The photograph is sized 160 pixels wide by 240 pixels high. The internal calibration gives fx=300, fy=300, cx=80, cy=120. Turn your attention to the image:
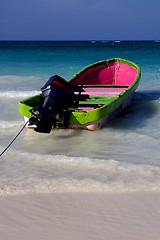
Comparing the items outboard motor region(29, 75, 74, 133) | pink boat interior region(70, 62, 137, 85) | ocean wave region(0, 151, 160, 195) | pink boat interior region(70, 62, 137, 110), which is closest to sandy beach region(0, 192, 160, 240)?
ocean wave region(0, 151, 160, 195)

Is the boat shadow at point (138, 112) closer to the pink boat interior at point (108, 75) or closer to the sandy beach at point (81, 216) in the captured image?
the pink boat interior at point (108, 75)

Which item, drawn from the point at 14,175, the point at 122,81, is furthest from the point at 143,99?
the point at 14,175

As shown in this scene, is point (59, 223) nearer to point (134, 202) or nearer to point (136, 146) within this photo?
point (134, 202)

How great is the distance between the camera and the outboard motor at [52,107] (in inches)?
173

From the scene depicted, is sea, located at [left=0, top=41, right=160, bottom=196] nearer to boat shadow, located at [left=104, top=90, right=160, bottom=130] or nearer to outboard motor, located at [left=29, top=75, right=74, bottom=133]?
boat shadow, located at [left=104, top=90, right=160, bottom=130]

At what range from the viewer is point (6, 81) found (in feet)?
41.0

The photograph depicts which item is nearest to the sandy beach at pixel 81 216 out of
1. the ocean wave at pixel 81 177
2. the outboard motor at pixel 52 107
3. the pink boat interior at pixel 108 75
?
the ocean wave at pixel 81 177

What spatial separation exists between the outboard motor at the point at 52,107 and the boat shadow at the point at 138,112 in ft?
3.24

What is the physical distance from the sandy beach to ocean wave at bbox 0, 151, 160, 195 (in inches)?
4.8

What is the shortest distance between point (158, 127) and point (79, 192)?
2952 mm

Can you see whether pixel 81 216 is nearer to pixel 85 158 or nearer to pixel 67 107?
pixel 85 158

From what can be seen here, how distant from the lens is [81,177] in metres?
3.48

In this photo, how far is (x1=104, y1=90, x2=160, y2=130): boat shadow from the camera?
5750 millimetres

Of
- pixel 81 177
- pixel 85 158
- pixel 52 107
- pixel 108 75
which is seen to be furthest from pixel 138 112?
pixel 81 177
